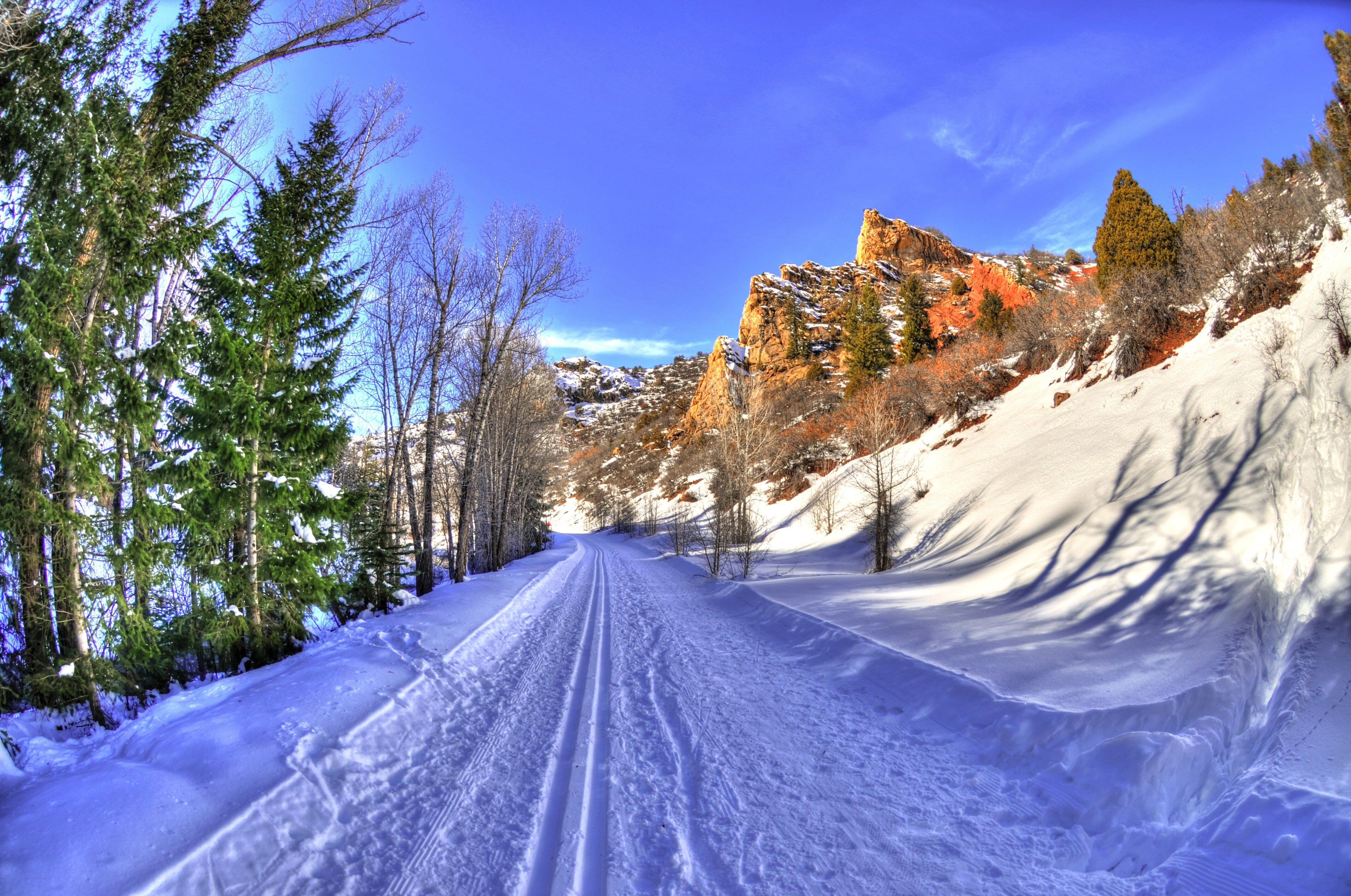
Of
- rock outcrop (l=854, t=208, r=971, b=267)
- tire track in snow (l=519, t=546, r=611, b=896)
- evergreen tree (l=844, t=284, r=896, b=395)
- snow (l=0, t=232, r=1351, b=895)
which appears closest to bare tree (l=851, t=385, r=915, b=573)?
snow (l=0, t=232, r=1351, b=895)

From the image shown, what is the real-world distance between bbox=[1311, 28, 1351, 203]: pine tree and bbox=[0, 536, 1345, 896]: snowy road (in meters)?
15.4

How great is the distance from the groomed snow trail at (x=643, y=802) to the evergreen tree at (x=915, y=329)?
36.6 metres

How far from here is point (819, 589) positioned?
39.3 feet

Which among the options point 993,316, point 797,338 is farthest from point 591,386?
point 993,316

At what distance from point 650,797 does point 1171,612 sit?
690 cm

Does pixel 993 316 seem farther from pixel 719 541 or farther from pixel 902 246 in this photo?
pixel 902 246

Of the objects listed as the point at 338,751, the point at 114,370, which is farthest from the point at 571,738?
the point at 114,370

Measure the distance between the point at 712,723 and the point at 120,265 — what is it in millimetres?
7939

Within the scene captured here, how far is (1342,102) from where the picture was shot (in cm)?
1110

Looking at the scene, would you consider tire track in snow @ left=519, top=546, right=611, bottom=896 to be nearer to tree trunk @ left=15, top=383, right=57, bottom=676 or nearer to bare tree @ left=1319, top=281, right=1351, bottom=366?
tree trunk @ left=15, top=383, right=57, bottom=676

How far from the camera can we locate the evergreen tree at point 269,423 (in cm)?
658

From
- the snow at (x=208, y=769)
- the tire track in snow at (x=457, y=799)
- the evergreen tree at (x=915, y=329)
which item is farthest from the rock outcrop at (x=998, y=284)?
the snow at (x=208, y=769)

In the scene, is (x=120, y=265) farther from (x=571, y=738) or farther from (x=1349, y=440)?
(x=1349, y=440)

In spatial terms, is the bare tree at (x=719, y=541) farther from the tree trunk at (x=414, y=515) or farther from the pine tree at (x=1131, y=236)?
the pine tree at (x=1131, y=236)
